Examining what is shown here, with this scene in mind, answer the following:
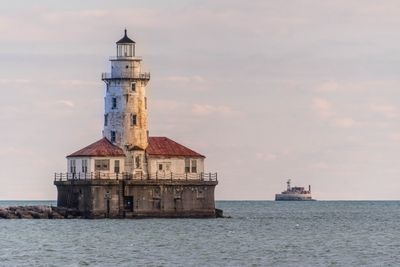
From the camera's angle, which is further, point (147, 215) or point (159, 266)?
point (147, 215)

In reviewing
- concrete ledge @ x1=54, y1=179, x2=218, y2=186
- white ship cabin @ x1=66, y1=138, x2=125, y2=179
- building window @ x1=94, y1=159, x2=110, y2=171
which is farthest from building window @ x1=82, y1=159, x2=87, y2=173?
concrete ledge @ x1=54, y1=179, x2=218, y2=186

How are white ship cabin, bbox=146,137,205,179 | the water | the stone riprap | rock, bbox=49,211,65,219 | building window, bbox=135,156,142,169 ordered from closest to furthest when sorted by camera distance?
the water → the stone riprap → rock, bbox=49,211,65,219 → building window, bbox=135,156,142,169 → white ship cabin, bbox=146,137,205,179

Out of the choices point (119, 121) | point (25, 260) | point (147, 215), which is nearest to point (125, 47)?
point (119, 121)

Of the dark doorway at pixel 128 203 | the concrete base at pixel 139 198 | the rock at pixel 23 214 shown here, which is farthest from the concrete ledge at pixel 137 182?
the rock at pixel 23 214

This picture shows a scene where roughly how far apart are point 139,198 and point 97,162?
4.71 metres

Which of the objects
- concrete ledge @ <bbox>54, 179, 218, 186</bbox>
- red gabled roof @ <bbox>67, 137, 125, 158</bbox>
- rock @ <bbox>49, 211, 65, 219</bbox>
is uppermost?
red gabled roof @ <bbox>67, 137, 125, 158</bbox>

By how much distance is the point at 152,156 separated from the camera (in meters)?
116

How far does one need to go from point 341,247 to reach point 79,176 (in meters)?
34.2

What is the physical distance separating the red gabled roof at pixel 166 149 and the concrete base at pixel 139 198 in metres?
3.03

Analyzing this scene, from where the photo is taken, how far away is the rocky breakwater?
115 meters

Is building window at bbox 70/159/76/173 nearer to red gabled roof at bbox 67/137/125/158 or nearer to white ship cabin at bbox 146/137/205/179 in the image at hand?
red gabled roof at bbox 67/137/125/158

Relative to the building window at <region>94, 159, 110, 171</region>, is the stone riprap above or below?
below

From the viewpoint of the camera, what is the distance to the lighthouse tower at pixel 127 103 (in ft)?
381

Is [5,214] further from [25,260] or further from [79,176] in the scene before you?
[25,260]
